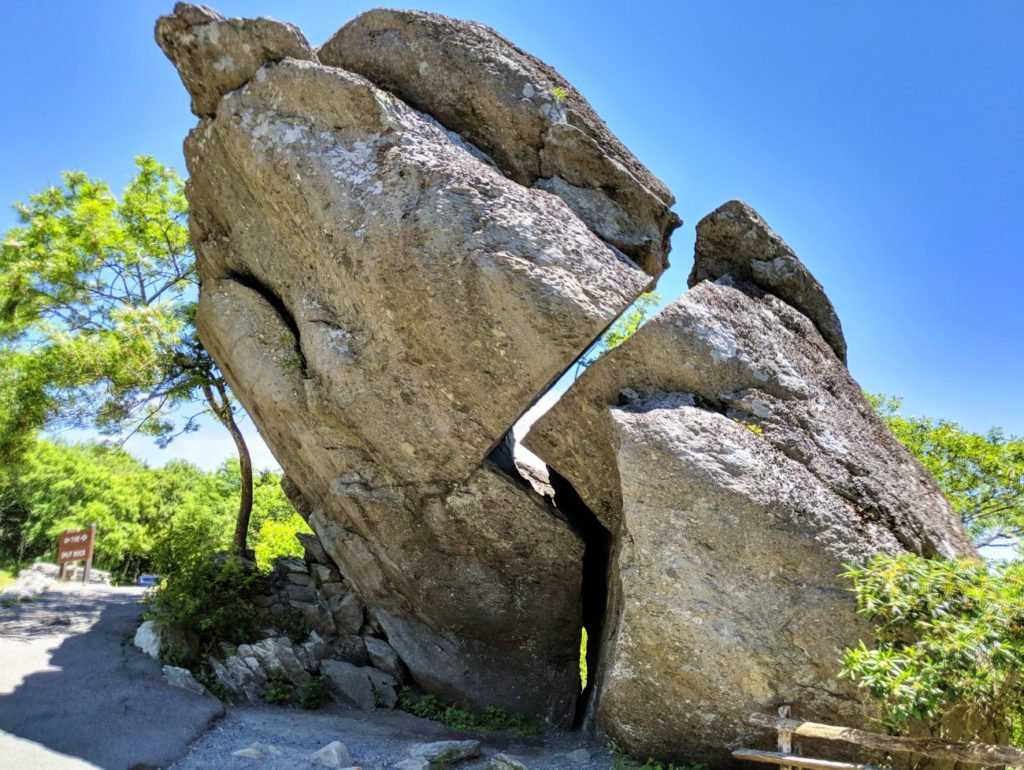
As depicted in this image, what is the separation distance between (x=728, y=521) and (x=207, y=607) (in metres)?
8.86

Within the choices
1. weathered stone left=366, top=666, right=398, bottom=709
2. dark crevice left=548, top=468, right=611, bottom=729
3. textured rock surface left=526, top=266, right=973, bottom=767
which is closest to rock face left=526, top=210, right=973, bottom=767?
textured rock surface left=526, top=266, right=973, bottom=767

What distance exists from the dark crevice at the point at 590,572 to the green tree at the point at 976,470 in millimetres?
10038

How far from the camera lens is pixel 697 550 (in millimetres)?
7891

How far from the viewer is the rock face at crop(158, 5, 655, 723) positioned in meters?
9.35

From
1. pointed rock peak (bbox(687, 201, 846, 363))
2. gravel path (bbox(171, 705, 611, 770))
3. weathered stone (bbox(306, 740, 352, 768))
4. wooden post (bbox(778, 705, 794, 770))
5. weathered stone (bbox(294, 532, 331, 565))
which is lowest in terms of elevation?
gravel path (bbox(171, 705, 611, 770))

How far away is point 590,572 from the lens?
12.9 m

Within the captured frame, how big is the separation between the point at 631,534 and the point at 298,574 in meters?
8.11

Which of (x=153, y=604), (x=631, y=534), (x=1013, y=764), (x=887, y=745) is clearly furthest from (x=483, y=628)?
(x=1013, y=764)

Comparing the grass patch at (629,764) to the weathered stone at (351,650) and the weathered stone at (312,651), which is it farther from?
the weathered stone at (312,651)

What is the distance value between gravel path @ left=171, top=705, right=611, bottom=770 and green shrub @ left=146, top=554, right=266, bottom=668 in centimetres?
165

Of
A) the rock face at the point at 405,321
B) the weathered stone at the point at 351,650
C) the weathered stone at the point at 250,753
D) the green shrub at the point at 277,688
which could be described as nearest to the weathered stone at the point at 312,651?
the weathered stone at the point at 351,650

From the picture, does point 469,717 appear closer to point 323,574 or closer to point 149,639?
point 323,574

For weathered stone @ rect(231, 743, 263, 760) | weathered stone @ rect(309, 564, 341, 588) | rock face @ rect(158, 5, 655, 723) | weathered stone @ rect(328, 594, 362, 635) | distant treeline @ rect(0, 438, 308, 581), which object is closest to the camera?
weathered stone @ rect(231, 743, 263, 760)

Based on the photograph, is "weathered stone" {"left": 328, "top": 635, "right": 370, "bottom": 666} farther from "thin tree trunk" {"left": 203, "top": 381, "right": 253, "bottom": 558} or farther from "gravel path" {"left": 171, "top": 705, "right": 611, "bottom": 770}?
"thin tree trunk" {"left": 203, "top": 381, "right": 253, "bottom": 558}
